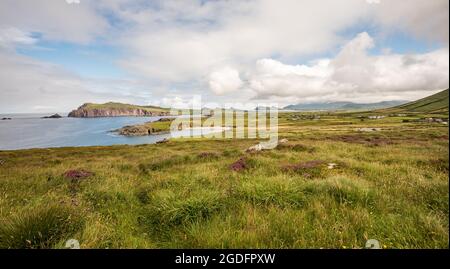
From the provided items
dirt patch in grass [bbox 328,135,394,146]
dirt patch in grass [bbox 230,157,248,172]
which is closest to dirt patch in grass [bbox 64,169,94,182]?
dirt patch in grass [bbox 230,157,248,172]

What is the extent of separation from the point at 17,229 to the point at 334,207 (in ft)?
20.6

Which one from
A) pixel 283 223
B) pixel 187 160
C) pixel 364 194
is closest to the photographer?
pixel 283 223

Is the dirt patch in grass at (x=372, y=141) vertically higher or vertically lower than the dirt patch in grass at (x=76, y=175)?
lower

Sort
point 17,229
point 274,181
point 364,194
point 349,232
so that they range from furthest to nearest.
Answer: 1. point 274,181
2. point 364,194
3. point 349,232
4. point 17,229

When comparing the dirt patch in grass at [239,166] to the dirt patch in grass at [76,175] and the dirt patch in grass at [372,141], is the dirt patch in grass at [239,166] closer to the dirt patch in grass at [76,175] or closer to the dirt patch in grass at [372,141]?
the dirt patch in grass at [76,175]

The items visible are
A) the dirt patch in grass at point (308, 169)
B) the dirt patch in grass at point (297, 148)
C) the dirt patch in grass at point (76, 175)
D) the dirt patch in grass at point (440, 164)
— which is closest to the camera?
the dirt patch in grass at point (308, 169)

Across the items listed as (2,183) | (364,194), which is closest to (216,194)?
(364,194)

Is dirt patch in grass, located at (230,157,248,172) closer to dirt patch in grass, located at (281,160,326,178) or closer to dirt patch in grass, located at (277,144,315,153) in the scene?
dirt patch in grass, located at (281,160,326,178)

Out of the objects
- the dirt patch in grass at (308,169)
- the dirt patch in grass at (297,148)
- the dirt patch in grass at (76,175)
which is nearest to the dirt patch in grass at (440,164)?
the dirt patch in grass at (308,169)

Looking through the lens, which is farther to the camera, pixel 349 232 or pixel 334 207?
pixel 334 207

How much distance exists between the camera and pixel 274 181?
6867 mm

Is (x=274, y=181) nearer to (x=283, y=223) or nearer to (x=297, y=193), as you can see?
(x=297, y=193)
